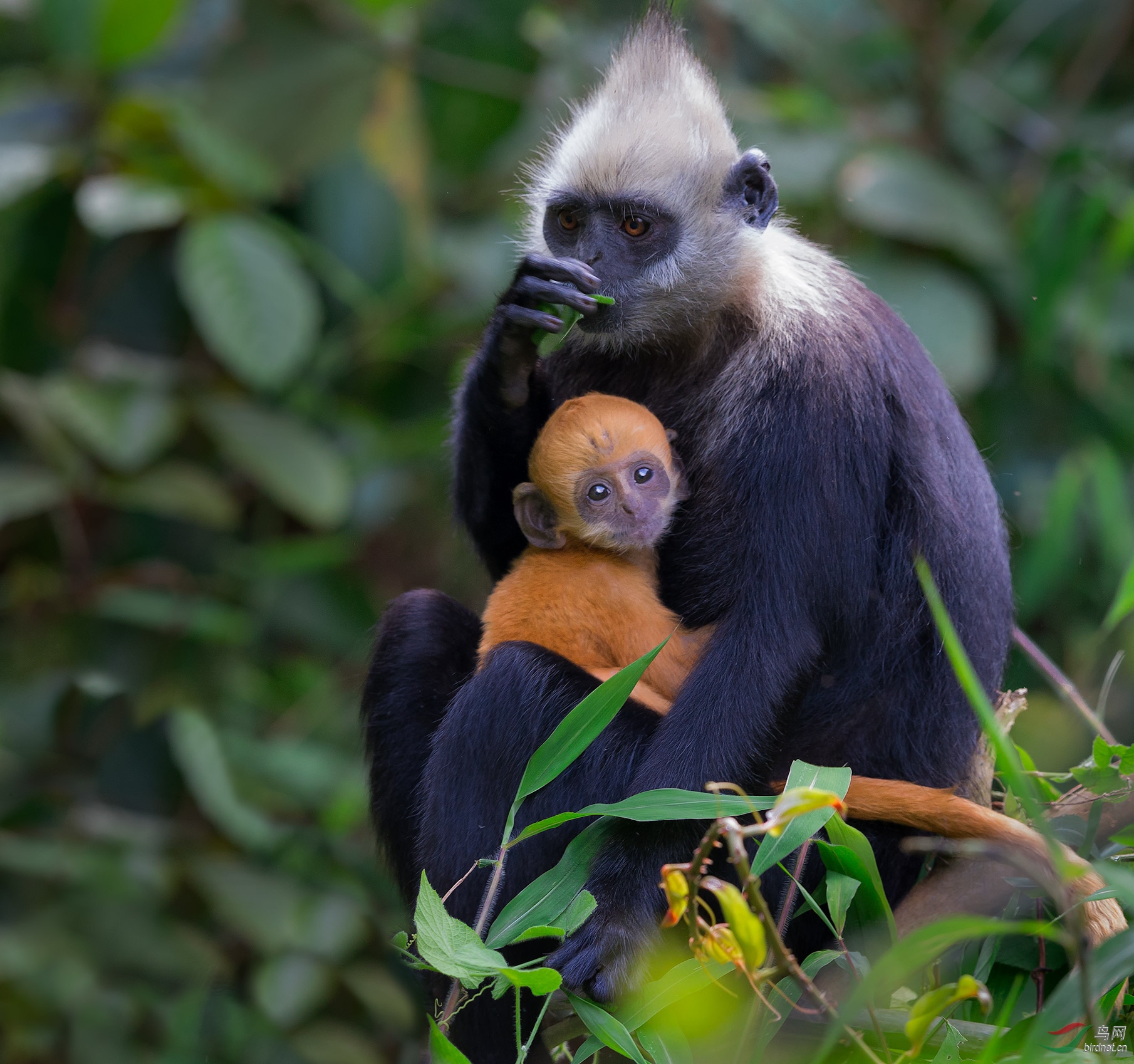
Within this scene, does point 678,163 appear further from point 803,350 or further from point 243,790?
point 243,790

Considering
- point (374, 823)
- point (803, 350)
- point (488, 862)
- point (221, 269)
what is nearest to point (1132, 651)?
point (803, 350)

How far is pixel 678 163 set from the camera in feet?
8.84

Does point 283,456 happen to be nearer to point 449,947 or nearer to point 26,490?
point 26,490

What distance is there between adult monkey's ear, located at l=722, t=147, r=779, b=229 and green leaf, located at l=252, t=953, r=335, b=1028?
293cm

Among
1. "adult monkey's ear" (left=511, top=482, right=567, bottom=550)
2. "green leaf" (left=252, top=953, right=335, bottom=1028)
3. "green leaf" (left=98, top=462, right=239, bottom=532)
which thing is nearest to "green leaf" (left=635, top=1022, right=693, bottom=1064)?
"adult monkey's ear" (left=511, top=482, right=567, bottom=550)

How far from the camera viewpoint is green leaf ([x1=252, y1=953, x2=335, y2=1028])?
14.0ft

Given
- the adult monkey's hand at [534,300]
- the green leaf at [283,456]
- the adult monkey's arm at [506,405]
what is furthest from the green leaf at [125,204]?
the adult monkey's hand at [534,300]

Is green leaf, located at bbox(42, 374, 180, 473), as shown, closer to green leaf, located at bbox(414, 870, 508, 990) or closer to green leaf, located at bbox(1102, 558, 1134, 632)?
green leaf, located at bbox(414, 870, 508, 990)

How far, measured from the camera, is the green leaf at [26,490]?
182 inches

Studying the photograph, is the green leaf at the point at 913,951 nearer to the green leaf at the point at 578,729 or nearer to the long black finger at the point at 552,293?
the green leaf at the point at 578,729

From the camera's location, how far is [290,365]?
4.75m

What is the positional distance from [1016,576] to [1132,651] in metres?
0.73

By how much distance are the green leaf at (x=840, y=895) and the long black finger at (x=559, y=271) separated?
1177 mm

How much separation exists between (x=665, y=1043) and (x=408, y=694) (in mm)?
1077
